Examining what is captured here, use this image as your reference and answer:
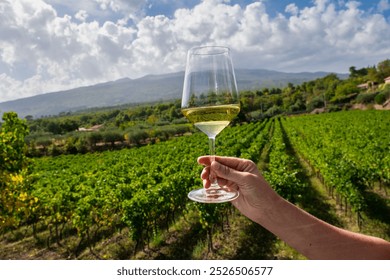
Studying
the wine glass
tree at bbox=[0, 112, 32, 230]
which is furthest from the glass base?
tree at bbox=[0, 112, 32, 230]

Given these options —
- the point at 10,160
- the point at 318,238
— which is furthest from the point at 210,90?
the point at 10,160

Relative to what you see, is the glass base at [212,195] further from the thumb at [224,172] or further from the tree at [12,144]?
the tree at [12,144]

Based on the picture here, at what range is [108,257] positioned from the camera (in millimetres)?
7238

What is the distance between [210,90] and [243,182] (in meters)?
0.45

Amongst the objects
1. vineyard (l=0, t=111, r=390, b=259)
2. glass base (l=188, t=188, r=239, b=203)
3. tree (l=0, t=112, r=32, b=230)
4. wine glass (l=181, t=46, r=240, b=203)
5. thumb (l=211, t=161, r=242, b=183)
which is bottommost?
vineyard (l=0, t=111, r=390, b=259)

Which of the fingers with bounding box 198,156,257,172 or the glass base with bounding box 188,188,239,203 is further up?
the fingers with bounding box 198,156,257,172

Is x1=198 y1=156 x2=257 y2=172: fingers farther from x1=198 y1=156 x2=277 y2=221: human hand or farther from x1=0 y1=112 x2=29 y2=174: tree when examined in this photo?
x1=0 y1=112 x2=29 y2=174: tree

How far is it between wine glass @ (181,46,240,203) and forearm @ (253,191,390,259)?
0.77 feet

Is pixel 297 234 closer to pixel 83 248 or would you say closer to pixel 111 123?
pixel 83 248

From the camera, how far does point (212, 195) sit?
158 cm

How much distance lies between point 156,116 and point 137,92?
87249mm

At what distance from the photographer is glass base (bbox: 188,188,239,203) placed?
1502mm

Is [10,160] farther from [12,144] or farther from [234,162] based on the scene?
[234,162]
